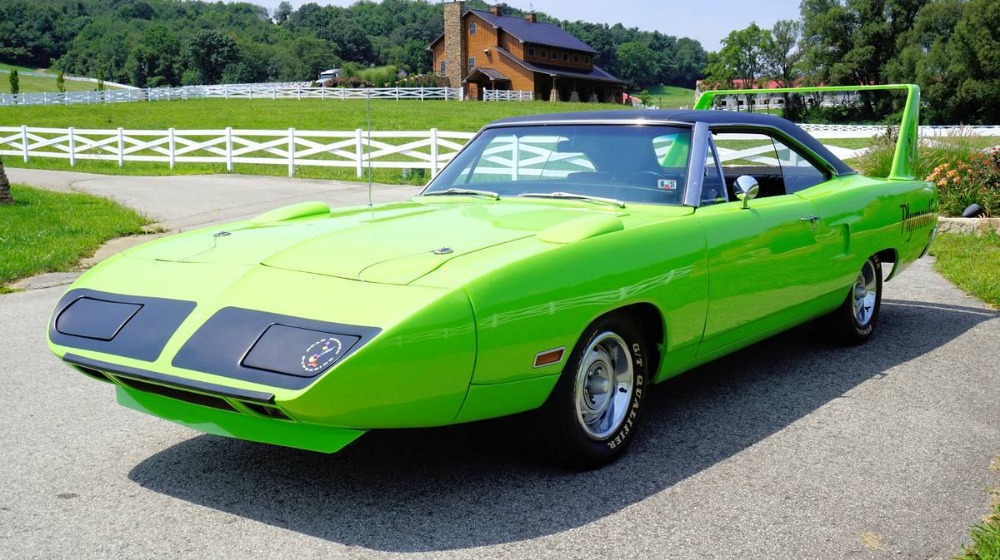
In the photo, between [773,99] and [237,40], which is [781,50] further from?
[773,99]

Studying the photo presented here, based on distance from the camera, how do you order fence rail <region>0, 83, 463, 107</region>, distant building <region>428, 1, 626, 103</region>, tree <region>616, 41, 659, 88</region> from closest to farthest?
fence rail <region>0, 83, 463, 107</region>, distant building <region>428, 1, 626, 103</region>, tree <region>616, 41, 659, 88</region>

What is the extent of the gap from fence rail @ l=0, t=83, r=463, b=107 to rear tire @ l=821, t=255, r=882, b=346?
169 feet

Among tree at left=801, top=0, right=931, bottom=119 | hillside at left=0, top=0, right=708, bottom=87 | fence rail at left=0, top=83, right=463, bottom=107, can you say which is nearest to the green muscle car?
fence rail at left=0, top=83, right=463, bottom=107

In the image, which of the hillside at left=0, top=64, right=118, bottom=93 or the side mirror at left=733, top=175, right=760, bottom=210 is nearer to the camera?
the side mirror at left=733, top=175, right=760, bottom=210

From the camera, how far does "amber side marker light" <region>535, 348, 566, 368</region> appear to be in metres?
3.44

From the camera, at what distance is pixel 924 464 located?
157 inches

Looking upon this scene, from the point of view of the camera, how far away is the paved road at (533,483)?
3.20m

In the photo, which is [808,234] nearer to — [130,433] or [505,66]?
[130,433]

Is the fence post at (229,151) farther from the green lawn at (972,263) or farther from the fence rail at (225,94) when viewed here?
the fence rail at (225,94)

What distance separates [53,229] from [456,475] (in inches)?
373

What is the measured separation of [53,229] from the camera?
38.0 feet

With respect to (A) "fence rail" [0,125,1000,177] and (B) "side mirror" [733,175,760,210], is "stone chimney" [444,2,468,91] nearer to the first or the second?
(A) "fence rail" [0,125,1000,177]

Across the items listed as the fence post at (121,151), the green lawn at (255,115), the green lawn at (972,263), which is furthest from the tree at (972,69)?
the green lawn at (972,263)

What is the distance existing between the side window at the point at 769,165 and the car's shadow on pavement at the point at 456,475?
1.17 m
